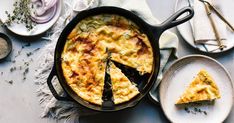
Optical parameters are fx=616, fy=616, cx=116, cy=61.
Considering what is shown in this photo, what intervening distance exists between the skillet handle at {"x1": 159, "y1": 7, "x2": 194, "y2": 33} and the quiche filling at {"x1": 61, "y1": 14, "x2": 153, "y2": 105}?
3.8 inches

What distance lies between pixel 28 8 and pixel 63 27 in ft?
0.54

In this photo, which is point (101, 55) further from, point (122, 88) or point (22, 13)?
point (22, 13)

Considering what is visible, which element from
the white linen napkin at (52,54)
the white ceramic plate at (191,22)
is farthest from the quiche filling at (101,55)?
the white ceramic plate at (191,22)

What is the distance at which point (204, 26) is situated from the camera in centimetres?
246

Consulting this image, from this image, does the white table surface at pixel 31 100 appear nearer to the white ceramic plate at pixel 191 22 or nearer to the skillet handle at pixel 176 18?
the white ceramic plate at pixel 191 22

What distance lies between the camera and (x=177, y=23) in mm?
2266

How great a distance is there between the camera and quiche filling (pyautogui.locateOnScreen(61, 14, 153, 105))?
2.33 meters

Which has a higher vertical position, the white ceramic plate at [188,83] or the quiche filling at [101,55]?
the quiche filling at [101,55]

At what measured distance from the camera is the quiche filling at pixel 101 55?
2326mm

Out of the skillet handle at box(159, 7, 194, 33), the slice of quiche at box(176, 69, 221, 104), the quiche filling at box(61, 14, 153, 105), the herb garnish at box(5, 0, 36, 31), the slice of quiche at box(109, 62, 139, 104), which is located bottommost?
the slice of quiche at box(176, 69, 221, 104)

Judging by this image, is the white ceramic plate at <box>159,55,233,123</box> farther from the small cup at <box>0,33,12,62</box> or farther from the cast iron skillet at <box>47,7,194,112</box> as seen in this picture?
the small cup at <box>0,33,12,62</box>

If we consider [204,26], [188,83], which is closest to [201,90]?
[188,83]

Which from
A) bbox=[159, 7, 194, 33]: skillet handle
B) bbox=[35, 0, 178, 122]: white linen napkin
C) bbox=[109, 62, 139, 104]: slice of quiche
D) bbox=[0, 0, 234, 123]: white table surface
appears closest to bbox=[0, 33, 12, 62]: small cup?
bbox=[0, 0, 234, 123]: white table surface

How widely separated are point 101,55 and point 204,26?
1.46 feet
